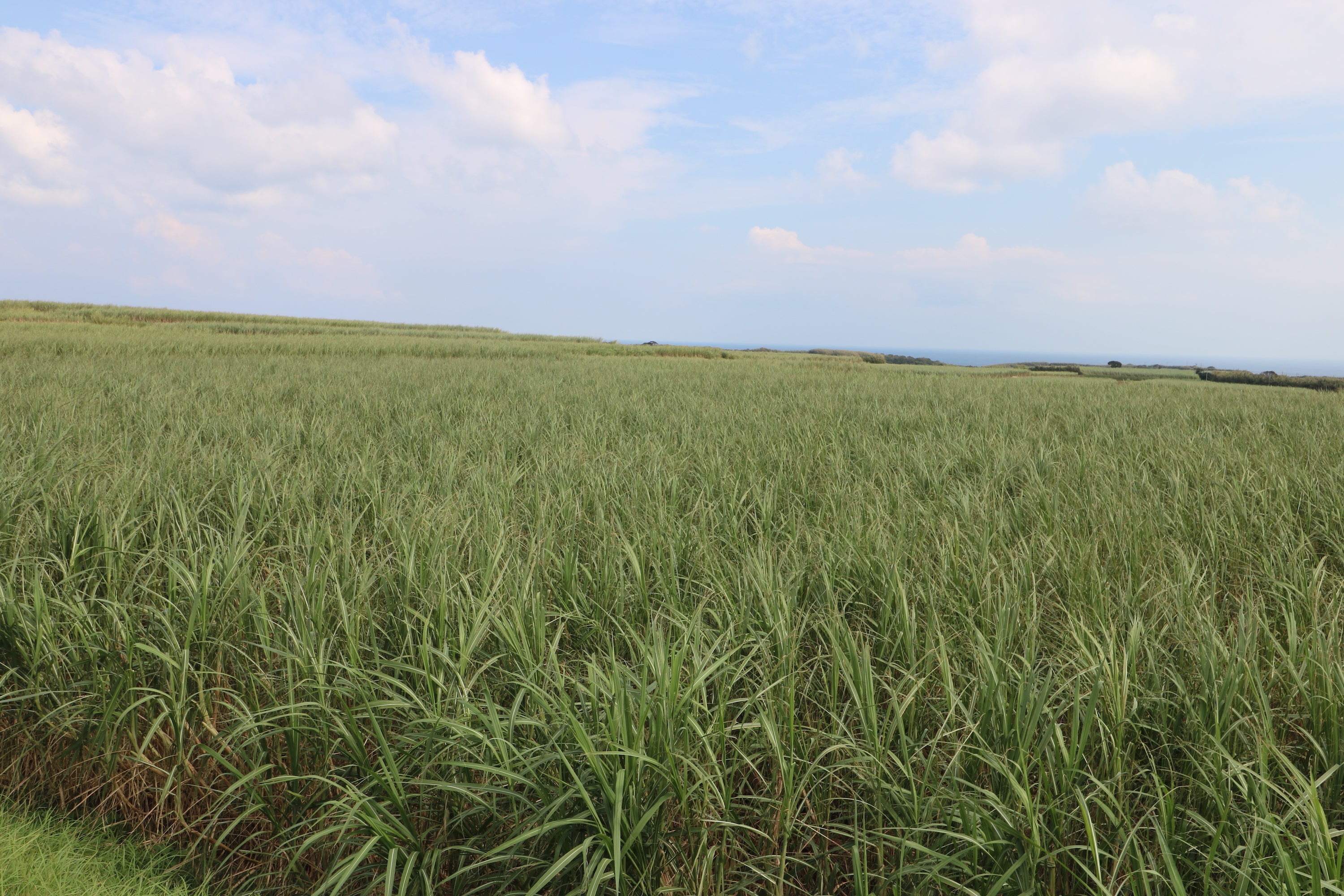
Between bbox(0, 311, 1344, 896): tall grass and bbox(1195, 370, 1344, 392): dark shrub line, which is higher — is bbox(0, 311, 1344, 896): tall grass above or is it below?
below

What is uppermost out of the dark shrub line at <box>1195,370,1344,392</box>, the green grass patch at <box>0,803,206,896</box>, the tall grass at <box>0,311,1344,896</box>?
the dark shrub line at <box>1195,370,1344,392</box>

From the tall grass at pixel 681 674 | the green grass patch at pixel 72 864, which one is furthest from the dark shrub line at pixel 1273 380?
the green grass patch at pixel 72 864

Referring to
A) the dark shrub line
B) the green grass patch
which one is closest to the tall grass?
the green grass patch

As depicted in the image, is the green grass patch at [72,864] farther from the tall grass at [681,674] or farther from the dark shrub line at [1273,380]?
the dark shrub line at [1273,380]

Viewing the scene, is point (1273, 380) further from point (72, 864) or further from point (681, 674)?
point (72, 864)

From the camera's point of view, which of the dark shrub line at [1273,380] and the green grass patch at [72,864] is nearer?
the green grass patch at [72,864]

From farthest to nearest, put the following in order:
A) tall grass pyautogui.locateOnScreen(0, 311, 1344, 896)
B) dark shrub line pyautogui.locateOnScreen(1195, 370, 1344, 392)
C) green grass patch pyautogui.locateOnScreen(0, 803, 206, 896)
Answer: dark shrub line pyautogui.locateOnScreen(1195, 370, 1344, 392) < green grass patch pyautogui.locateOnScreen(0, 803, 206, 896) < tall grass pyautogui.locateOnScreen(0, 311, 1344, 896)

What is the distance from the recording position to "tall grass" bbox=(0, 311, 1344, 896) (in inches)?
49.1

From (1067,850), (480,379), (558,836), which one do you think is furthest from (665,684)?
(480,379)

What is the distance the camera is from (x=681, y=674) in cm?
161

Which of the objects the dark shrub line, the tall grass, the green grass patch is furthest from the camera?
the dark shrub line

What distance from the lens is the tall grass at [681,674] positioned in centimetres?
125

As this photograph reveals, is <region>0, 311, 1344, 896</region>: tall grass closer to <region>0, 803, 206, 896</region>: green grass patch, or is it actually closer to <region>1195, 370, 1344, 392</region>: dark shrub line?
<region>0, 803, 206, 896</region>: green grass patch

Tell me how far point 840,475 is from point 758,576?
6.22 ft
